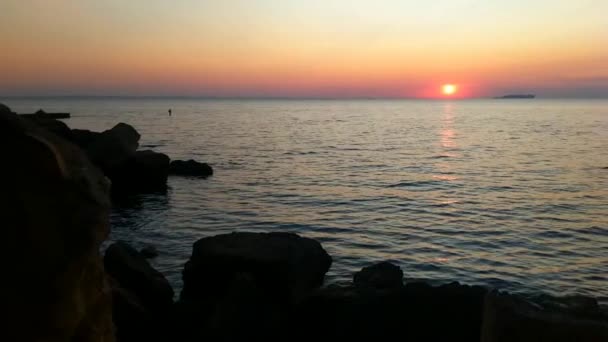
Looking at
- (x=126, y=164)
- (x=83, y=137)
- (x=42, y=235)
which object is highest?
(x=42, y=235)

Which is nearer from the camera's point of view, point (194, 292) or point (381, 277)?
point (194, 292)

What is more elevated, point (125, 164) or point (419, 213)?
point (125, 164)

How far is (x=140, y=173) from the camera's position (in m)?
33.5

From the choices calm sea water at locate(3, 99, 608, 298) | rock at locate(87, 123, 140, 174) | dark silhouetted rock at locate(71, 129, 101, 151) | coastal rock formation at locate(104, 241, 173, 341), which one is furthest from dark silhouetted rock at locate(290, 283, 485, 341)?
dark silhouetted rock at locate(71, 129, 101, 151)

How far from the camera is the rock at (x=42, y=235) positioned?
5.11 metres

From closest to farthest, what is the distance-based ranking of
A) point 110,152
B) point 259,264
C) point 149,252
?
1. point 259,264
2. point 149,252
3. point 110,152

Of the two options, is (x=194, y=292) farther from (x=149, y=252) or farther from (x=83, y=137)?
(x=83, y=137)

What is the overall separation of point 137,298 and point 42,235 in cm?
666

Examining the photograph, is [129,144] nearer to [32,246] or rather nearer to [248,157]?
[248,157]

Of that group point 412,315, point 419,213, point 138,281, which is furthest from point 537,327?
point 419,213

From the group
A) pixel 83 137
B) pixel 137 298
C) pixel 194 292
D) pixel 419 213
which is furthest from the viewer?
pixel 83 137

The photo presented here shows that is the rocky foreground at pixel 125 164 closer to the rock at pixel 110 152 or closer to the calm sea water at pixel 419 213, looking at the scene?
the rock at pixel 110 152

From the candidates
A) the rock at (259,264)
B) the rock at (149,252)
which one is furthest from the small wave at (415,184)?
the rock at (259,264)

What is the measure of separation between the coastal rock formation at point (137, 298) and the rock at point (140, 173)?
67.1 ft
